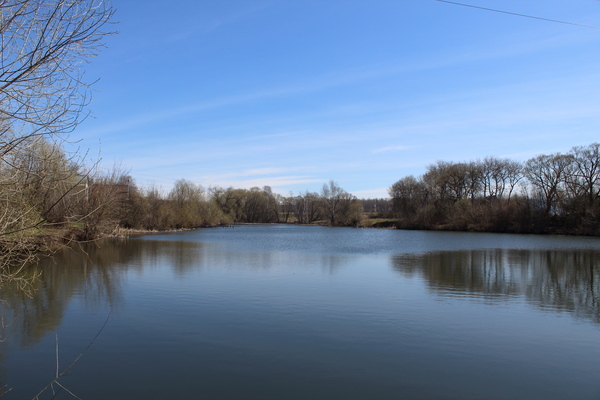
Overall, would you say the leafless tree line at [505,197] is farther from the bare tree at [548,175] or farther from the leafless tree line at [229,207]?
the leafless tree line at [229,207]

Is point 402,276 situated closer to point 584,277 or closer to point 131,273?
point 584,277

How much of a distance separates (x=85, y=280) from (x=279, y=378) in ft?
33.7

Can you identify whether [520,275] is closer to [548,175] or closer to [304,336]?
[304,336]

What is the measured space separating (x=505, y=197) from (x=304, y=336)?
178 ft

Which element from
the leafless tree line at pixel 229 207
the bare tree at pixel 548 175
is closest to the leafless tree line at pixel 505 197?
the bare tree at pixel 548 175

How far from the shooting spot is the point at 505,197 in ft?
178

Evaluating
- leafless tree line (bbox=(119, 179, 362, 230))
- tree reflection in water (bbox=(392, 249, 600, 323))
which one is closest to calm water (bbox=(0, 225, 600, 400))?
tree reflection in water (bbox=(392, 249, 600, 323))

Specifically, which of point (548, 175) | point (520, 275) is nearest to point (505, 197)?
point (548, 175)

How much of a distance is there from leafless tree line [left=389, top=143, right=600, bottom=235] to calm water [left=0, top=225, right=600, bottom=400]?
3407 centimetres

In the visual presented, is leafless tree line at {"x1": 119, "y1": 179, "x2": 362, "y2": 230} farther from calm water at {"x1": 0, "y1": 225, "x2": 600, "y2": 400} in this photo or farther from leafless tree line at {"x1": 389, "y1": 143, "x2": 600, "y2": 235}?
calm water at {"x1": 0, "y1": 225, "x2": 600, "y2": 400}

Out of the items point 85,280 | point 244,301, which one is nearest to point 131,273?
point 85,280

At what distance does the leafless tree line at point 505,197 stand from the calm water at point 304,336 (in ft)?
112

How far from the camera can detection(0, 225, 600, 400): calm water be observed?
18.4 feet

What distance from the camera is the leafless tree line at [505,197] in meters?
42.9
